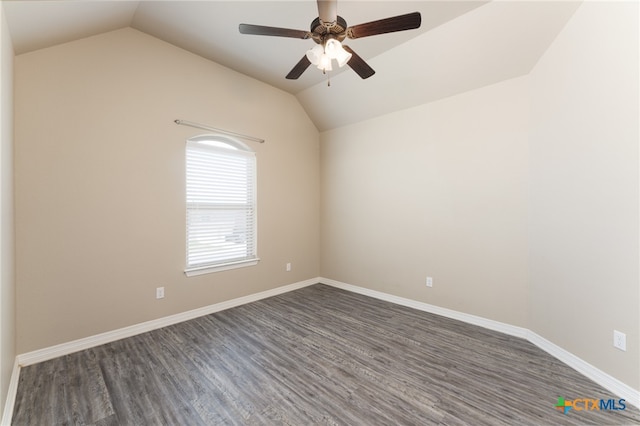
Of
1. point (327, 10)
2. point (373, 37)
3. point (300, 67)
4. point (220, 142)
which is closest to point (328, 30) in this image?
point (327, 10)

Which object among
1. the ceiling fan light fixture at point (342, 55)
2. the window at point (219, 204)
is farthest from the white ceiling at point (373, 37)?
the window at point (219, 204)

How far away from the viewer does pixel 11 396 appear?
5.82 ft

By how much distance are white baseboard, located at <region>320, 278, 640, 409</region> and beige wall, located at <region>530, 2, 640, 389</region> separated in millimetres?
55

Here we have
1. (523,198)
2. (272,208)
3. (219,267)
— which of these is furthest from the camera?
(272,208)

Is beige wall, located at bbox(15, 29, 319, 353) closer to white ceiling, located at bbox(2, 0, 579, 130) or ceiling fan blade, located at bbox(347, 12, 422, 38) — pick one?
white ceiling, located at bbox(2, 0, 579, 130)

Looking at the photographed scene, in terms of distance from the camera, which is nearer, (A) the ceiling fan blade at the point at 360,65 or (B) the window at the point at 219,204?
(A) the ceiling fan blade at the point at 360,65

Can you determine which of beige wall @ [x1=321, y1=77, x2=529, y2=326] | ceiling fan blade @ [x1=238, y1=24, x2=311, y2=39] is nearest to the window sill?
beige wall @ [x1=321, y1=77, x2=529, y2=326]

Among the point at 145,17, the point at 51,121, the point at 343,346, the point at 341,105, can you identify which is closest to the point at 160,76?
the point at 145,17

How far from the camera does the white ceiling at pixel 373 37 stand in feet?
7.08

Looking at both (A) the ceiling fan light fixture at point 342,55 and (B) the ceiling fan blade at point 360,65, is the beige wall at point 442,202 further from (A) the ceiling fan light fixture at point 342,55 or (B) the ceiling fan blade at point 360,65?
(A) the ceiling fan light fixture at point 342,55

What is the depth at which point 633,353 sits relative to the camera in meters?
1.80

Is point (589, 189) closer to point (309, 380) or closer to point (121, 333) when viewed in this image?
point (309, 380)

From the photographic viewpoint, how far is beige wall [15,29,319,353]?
88.5 inches

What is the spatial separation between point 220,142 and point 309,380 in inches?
119
